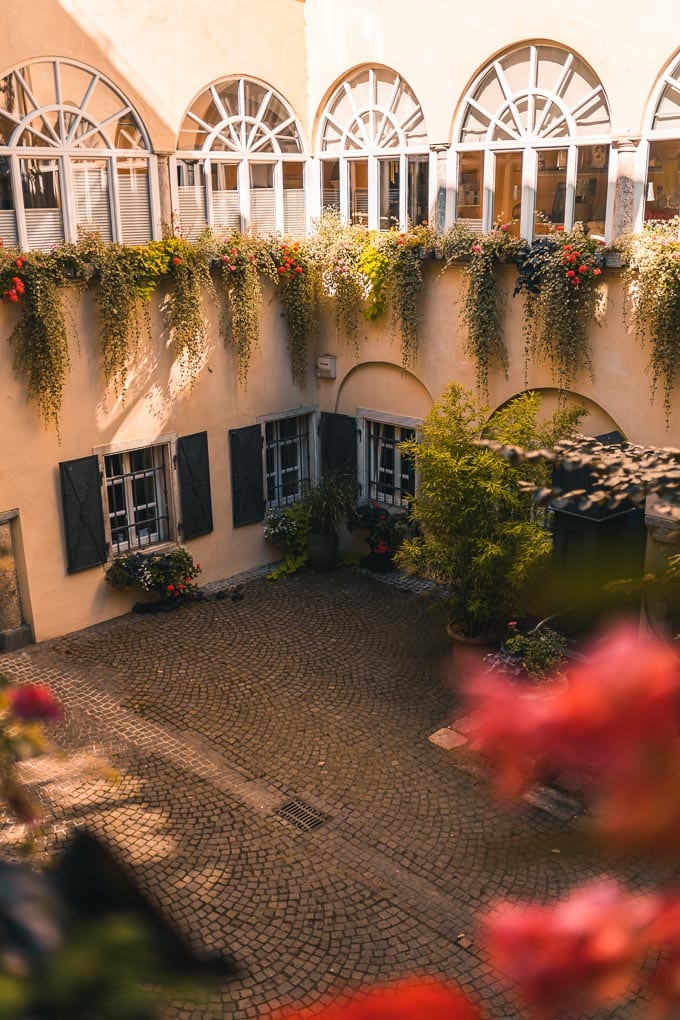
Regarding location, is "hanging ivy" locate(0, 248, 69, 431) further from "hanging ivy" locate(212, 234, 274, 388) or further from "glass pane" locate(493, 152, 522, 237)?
"glass pane" locate(493, 152, 522, 237)

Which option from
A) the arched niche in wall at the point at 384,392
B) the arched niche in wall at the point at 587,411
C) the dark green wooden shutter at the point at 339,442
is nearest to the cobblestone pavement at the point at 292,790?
the dark green wooden shutter at the point at 339,442

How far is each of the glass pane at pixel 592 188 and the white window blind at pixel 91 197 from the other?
5.50 meters

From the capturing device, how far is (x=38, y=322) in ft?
35.8

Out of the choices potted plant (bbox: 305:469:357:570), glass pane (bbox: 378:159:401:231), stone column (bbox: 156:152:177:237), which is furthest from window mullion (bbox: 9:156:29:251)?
potted plant (bbox: 305:469:357:570)

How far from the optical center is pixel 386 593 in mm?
13281

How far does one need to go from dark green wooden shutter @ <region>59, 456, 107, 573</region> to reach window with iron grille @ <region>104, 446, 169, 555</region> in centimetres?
30

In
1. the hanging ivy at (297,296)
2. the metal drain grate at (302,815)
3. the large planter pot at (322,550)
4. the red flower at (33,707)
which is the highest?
the red flower at (33,707)

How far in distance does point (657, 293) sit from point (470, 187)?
3.12m

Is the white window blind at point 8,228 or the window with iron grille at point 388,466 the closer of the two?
the white window blind at point 8,228

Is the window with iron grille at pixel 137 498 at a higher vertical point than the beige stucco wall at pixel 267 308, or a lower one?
lower

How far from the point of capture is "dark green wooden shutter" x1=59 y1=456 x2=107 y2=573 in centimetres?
1188

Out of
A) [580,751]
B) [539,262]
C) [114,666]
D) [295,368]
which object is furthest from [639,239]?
[580,751]

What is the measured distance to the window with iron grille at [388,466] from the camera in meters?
14.1

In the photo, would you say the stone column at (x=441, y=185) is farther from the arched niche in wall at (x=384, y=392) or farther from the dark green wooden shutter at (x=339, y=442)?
the dark green wooden shutter at (x=339, y=442)
